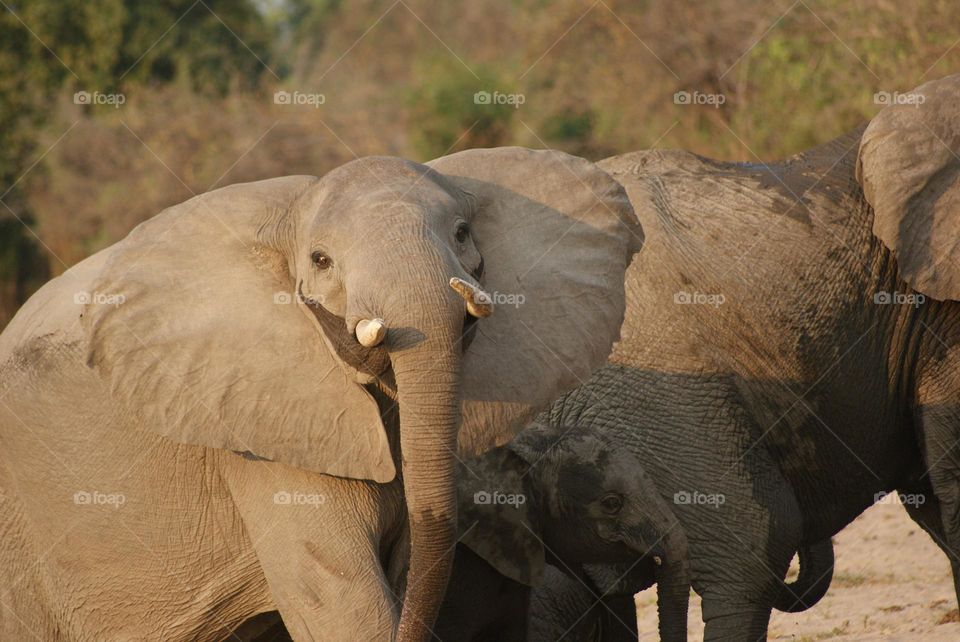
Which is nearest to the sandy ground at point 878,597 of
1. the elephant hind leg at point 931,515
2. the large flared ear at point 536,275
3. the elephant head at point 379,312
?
the elephant hind leg at point 931,515

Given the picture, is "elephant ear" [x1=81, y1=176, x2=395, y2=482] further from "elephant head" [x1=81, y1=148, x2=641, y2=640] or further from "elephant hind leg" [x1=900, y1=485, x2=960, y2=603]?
"elephant hind leg" [x1=900, y1=485, x2=960, y2=603]

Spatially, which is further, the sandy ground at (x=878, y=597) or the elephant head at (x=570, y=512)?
the sandy ground at (x=878, y=597)

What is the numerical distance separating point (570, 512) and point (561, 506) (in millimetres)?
39

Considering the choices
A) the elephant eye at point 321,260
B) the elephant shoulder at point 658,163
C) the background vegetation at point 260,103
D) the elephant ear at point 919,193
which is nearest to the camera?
the elephant eye at point 321,260

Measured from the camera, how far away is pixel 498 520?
19.4 ft

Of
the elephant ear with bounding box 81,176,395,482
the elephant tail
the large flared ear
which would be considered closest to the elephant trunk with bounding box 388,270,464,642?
the elephant ear with bounding box 81,176,395,482

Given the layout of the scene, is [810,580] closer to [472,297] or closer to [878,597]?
[878,597]

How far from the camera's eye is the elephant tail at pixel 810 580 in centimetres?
687

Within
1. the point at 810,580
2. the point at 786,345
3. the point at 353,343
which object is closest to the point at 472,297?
the point at 353,343

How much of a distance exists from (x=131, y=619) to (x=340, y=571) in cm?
91

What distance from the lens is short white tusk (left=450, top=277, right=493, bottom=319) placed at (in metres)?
4.25

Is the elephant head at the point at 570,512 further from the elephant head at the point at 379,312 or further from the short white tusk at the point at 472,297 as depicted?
the short white tusk at the point at 472,297

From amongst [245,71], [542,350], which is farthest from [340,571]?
[245,71]

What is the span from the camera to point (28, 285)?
17.4 m
